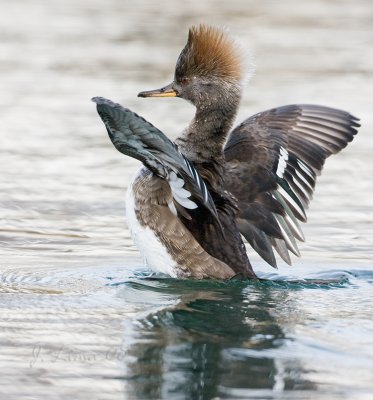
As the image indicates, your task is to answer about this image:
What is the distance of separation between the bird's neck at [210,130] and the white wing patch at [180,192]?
1.62 ft

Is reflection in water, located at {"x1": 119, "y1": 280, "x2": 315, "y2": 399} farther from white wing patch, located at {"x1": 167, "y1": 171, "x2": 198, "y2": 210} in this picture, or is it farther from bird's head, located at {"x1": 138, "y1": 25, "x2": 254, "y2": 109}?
bird's head, located at {"x1": 138, "y1": 25, "x2": 254, "y2": 109}

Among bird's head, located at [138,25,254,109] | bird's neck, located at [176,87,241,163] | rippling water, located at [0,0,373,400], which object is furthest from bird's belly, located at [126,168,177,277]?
bird's head, located at [138,25,254,109]

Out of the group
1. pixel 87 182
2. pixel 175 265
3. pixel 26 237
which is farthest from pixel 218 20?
pixel 175 265

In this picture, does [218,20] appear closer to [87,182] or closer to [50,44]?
[50,44]

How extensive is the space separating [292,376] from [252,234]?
94.3 inches

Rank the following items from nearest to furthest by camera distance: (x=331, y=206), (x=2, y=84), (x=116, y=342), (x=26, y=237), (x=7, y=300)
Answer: (x=116, y=342)
(x=7, y=300)
(x=26, y=237)
(x=331, y=206)
(x=2, y=84)

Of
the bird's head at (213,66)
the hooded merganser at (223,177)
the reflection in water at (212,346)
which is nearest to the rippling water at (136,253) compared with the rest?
the reflection in water at (212,346)

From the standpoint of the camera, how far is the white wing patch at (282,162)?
808cm

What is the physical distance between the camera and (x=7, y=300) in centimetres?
712

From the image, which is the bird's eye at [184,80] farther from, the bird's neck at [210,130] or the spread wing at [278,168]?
the spread wing at [278,168]

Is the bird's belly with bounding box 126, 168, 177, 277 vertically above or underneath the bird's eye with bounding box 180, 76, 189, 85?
underneath

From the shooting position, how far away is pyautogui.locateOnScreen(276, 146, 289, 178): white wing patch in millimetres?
8078

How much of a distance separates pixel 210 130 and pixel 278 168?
0.56 m

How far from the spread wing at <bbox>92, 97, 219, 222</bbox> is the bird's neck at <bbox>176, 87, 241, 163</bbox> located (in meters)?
0.49
